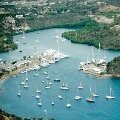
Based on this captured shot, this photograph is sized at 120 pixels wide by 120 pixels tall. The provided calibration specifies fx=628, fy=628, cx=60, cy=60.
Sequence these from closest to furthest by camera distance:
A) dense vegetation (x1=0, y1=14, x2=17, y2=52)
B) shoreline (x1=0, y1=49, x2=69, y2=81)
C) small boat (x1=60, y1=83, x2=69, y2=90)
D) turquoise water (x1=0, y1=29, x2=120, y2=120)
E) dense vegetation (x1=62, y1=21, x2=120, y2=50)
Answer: turquoise water (x1=0, y1=29, x2=120, y2=120) → small boat (x1=60, y1=83, x2=69, y2=90) → shoreline (x1=0, y1=49, x2=69, y2=81) → dense vegetation (x1=0, y1=14, x2=17, y2=52) → dense vegetation (x1=62, y1=21, x2=120, y2=50)

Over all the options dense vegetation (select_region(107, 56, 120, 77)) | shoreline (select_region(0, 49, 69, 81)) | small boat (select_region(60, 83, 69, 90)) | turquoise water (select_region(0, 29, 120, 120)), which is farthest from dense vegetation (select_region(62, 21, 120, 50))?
small boat (select_region(60, 83, 69, 90))

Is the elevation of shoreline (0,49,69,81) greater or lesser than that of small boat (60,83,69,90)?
greater

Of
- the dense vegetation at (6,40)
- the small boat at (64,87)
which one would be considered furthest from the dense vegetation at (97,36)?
the small boat at (64,87)

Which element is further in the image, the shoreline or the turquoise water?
the shoreline

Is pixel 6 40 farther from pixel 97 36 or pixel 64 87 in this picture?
pixel 64 87

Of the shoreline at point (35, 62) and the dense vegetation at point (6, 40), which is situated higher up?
the dense vegetation at point (6, 40)

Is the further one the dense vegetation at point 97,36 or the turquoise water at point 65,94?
the dense vegetation at point 97,36

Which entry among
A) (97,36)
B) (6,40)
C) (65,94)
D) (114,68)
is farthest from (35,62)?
(97,36)

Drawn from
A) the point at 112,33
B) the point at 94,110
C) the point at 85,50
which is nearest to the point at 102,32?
the point at 112,33

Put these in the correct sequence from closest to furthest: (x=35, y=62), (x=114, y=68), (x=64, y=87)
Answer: (x=64, y=87), (x=114, y=68), (x=35, y=62)

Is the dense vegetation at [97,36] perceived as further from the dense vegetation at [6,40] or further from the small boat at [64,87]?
the small boat at [64,87]

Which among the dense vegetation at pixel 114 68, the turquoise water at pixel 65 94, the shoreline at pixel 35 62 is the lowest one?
the turquoise water at pixel 65 94

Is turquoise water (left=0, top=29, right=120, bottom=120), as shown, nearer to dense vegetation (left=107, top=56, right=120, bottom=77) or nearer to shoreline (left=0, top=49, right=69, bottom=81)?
shoreline (left=0, top=49, right=69, bottom=81)
